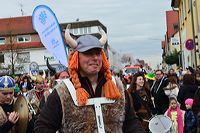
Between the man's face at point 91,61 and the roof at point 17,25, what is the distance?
67.3m

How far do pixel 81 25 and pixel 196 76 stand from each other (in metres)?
84.9

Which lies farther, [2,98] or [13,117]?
[2,98]

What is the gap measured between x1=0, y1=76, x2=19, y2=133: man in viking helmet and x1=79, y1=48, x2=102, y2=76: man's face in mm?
1838

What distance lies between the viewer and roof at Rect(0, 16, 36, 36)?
233 feet

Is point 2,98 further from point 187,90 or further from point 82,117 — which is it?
point 187,90

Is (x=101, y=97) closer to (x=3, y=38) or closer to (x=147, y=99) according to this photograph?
(x=147, y=99)

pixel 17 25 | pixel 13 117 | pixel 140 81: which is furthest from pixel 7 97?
pixel 17 25

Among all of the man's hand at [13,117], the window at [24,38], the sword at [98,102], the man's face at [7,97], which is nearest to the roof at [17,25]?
the window at [24,38]

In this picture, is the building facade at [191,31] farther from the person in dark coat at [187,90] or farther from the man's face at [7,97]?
the man's face at [7,97]

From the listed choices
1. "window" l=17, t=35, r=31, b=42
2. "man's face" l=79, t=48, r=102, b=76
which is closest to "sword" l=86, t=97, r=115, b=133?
"man's face" l=79, t=48, r=102, b=76

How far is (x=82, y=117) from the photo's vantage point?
144 inches

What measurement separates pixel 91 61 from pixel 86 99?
11.5 inches

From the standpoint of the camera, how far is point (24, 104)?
5.59m

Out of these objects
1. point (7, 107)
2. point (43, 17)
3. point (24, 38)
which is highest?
point (24, 38)
